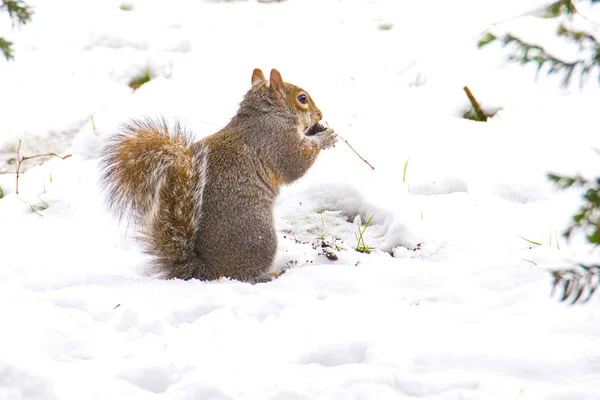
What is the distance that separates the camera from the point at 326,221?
10.5 feet

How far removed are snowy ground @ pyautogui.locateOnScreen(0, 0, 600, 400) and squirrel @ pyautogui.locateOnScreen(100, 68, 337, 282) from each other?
0.16 metres

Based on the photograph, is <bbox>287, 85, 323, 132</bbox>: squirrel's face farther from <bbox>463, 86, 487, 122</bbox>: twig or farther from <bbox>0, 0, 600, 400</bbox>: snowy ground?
<bbox>463, 86, 487, 122</bbox>: twig

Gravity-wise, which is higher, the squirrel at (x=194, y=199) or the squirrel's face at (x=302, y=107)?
the squirrel's face at (x=302, y=107)

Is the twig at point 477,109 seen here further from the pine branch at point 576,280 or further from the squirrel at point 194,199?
the pine branch at point 576,280

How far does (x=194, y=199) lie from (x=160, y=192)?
128mm

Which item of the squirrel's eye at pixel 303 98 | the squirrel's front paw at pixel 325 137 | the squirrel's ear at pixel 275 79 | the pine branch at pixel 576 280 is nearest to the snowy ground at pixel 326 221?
the pine branch at pixel 576 280

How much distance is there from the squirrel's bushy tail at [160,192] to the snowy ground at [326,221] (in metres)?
0.15

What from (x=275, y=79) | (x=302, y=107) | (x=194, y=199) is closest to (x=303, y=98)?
(x=302, y=107)

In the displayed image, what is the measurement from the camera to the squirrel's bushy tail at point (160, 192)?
101 inches

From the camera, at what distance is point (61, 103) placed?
430cm

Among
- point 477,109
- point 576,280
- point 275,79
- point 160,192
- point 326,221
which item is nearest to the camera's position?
point 576,280

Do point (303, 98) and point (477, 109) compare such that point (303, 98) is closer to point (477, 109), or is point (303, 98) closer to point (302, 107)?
point (302, 107)

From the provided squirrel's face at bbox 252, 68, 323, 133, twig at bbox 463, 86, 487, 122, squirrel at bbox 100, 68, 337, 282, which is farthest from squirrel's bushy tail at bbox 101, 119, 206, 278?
twig at bbox 463, 86, 487, 122

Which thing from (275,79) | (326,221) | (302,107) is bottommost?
(326,221)
